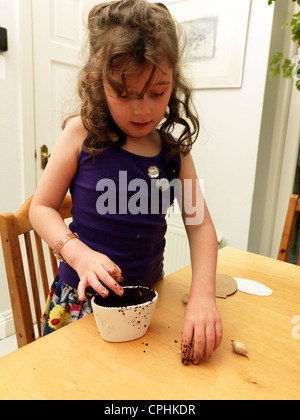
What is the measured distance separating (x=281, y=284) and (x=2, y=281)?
4.97 ft

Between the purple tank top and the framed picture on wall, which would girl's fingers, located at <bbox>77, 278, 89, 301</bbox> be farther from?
the framed picture on wall

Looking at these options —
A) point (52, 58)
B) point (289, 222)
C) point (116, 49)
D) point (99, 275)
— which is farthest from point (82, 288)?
point (52, 58)

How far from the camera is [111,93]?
0.61 metres

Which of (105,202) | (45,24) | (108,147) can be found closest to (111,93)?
(108,147)

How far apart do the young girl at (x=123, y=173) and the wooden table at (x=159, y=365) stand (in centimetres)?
4

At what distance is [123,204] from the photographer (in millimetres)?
714

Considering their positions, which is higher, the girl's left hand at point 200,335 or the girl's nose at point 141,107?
the girl's nose at point 141,107

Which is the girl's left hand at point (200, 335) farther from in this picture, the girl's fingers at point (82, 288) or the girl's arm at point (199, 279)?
the girl's fingers at point (82, 288)

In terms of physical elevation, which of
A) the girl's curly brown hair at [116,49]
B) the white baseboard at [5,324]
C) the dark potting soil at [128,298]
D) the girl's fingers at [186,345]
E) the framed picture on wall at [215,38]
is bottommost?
the white baseboard at [5,324]

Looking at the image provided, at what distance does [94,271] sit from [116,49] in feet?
1.25

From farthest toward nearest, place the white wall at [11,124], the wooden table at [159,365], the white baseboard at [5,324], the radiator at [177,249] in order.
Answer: the radiator at [177,249], the white baseboard at [5,324], the white wall at [11,124], the wooden table at [159,365]

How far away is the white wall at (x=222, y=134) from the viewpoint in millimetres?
1666

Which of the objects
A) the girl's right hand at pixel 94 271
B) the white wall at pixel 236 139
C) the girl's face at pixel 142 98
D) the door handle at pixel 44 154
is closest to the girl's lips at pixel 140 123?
the girl's face at pixel 142 98
